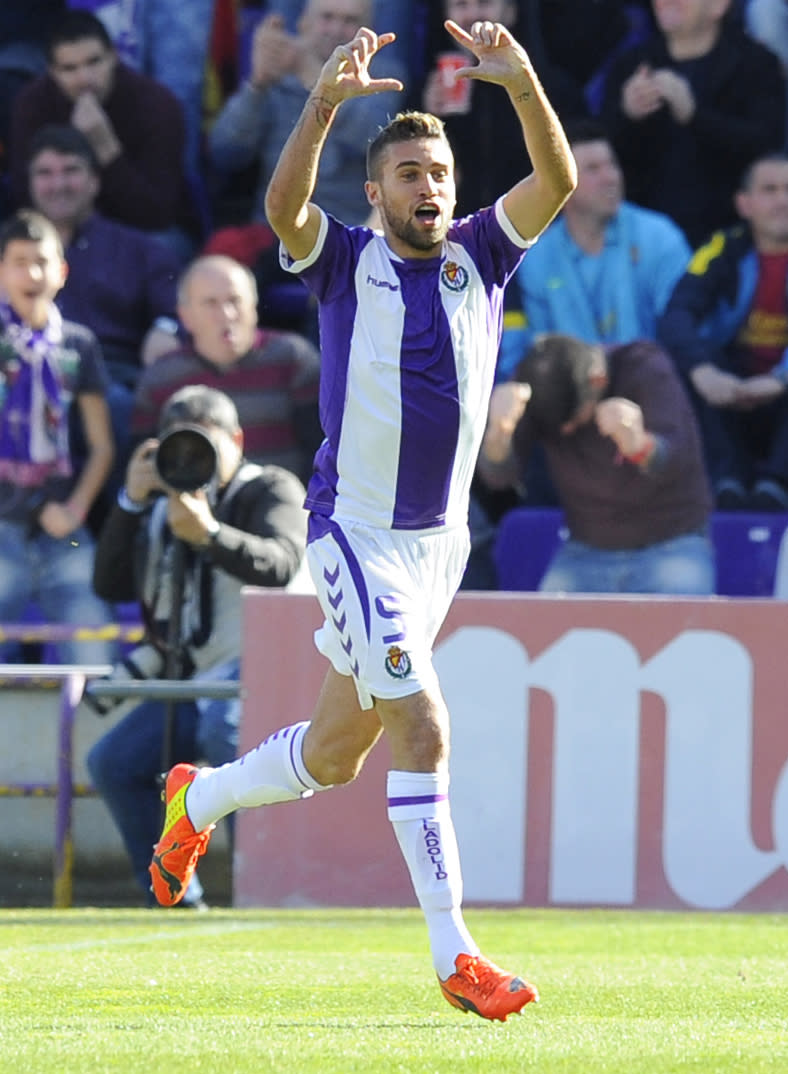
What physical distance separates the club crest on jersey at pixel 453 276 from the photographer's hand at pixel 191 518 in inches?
115

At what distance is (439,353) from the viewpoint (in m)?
5.62

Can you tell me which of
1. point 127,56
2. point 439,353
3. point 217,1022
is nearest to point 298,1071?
point 217,1022

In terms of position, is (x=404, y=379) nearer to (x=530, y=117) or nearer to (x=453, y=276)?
(x=453, y=276)

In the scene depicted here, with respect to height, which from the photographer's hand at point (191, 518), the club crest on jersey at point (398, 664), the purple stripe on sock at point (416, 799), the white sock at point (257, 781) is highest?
the photographer's hand at point (191, 518)

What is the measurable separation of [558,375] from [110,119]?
3.46 m

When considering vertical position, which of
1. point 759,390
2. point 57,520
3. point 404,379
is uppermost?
point 404,379

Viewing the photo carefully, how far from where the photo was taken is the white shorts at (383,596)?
17.9ft

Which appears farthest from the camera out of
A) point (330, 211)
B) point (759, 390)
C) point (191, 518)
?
point (330, 211)

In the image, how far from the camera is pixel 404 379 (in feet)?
18.4

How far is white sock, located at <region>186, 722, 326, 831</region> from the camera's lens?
603cm

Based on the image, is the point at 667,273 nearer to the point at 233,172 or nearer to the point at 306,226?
the point at 233,172

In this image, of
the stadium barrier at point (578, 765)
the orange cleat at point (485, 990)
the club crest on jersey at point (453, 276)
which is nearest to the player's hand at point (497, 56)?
the club crest on jersey at point (453, 276)

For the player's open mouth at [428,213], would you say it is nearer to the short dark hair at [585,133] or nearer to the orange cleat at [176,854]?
the orange cleat at [176,854]

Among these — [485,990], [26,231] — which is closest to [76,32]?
[26,231]
